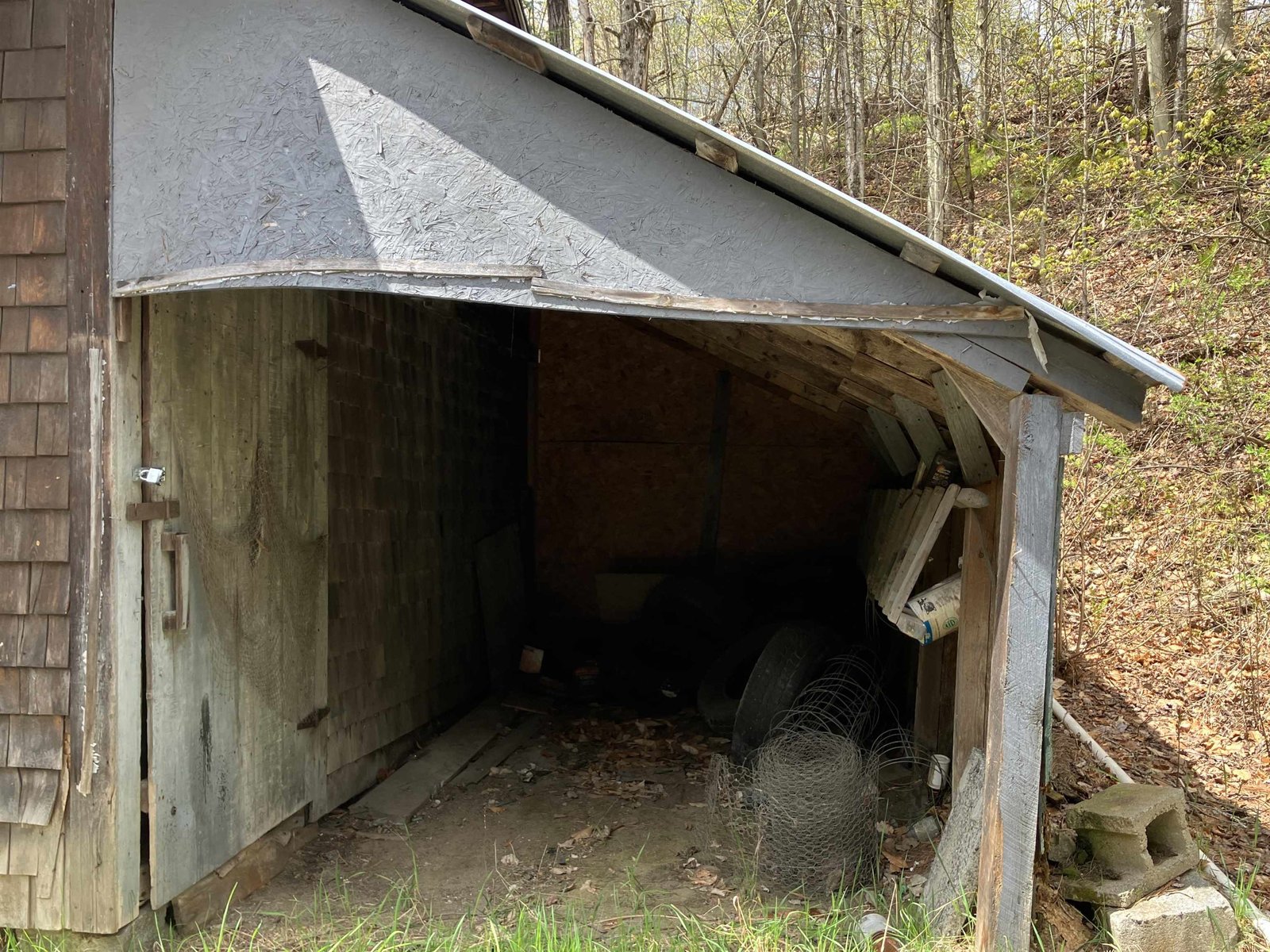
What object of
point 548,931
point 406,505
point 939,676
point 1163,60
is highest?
point 1163,60

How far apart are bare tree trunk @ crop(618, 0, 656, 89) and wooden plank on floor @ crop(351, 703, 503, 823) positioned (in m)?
7.59

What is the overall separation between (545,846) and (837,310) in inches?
135

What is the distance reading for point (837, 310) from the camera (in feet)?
10.9

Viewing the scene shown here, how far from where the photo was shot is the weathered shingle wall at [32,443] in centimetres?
371

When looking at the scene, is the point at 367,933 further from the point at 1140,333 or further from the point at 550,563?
the point at 1140,333

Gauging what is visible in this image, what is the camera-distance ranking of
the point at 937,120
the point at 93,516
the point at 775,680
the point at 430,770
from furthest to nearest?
the point at 937,120, the point at 430,770, the point at 775,680, the point at 93,516

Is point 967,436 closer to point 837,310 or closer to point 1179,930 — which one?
point 837,310

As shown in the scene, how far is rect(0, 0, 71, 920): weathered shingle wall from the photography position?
3.71 metres

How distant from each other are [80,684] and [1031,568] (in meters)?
3.60

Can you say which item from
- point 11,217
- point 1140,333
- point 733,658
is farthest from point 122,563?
point 1140,333

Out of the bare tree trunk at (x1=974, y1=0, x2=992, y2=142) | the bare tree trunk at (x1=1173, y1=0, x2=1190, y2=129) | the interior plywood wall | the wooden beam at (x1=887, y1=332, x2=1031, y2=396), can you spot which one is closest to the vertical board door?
the wooden beam at (x1=887, y1=332, x2=1031, y2=396)

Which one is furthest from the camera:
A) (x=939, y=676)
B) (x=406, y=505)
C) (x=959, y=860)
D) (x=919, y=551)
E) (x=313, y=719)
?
(x=406, y=505)

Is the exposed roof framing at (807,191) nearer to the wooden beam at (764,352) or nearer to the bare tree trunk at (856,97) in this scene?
the wooden beam at (764,352)

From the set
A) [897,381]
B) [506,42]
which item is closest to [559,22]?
[897,381]
